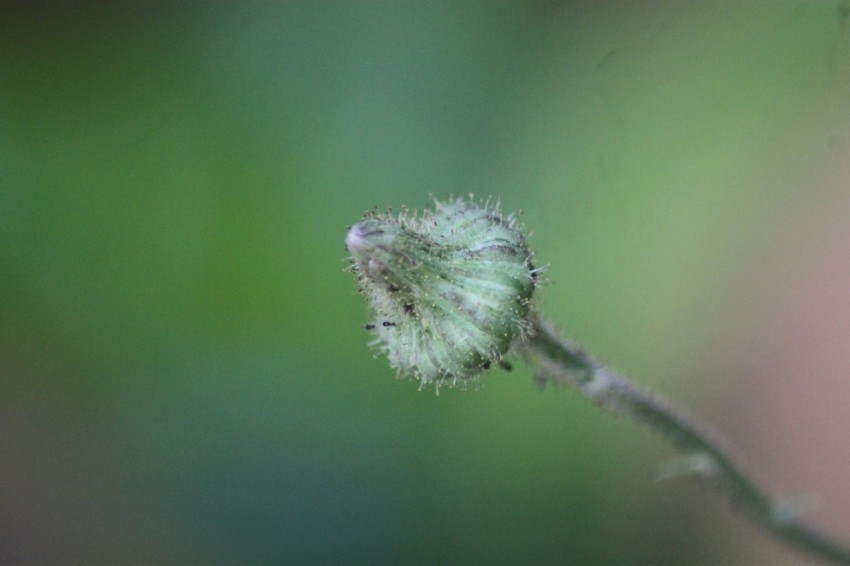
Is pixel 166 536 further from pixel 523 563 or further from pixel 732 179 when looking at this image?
pixel 732 179

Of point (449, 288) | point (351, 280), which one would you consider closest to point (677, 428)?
point (449, 288)

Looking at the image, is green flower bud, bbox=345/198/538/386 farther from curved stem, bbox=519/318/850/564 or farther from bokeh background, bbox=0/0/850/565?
bokeh background, bbox=0/0/850/565

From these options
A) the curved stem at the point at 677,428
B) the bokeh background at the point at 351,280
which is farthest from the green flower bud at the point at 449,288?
the bokeh background at the point at 351,280

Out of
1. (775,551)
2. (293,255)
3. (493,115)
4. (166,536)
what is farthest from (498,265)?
(775,551)

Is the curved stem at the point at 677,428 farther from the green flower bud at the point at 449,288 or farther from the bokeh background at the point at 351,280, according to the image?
the bokeh background at the point at 351,280

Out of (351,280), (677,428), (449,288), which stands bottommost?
(449,288)

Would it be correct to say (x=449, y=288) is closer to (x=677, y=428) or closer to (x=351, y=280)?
(x=677, y=428)

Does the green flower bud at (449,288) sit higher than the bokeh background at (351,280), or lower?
lower
